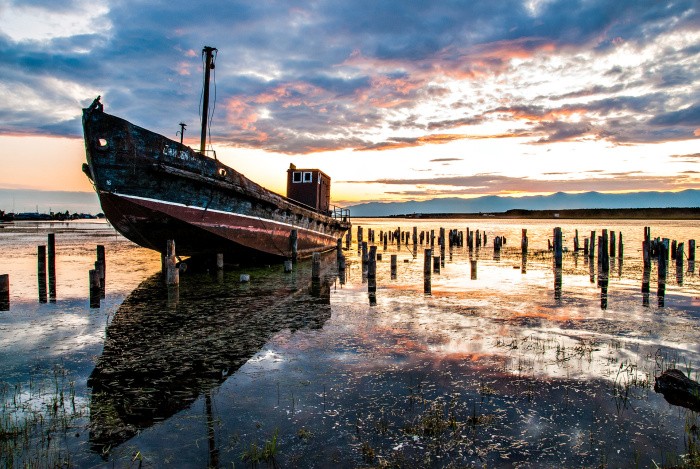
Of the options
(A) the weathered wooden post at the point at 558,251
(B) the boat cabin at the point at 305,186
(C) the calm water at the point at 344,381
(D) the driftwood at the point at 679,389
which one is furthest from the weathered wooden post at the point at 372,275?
(B) the boat cabin at the point at 305,186

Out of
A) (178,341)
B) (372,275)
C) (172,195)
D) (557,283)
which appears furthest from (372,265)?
(178,341)

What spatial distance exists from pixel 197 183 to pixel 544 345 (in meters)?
12.4

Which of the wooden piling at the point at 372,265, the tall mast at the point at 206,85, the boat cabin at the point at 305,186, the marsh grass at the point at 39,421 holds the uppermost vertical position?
the tall mast at the point at 206,85

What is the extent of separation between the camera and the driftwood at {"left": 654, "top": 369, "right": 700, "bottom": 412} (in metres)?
5.41

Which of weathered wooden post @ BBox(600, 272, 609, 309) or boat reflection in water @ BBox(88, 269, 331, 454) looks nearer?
boat reflection in water @ BBox(88, 269, 331, 454)

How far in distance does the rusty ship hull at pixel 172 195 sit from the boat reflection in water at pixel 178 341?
2.25m

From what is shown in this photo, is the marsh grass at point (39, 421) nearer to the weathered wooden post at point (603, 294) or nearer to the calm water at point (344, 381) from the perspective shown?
the calm water at point (344, 381)

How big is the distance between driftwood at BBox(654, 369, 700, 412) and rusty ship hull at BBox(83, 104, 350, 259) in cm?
1380

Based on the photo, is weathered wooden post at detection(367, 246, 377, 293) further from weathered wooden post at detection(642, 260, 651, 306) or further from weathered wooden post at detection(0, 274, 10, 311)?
weathered wooden post at detection(0, 274, 10, 311)

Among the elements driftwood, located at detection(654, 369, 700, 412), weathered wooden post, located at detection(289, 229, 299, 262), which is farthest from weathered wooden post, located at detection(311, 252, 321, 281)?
driftwood, located at detection(654, 369, 700, 412)

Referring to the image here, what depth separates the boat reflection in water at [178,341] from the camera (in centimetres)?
530

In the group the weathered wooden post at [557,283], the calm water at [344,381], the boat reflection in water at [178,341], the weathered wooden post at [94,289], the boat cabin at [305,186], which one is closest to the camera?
the calm water at [344,381]

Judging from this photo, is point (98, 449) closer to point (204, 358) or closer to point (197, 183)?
point (204, 358)

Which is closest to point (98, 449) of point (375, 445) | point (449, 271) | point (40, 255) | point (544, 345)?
point (375, 445)
